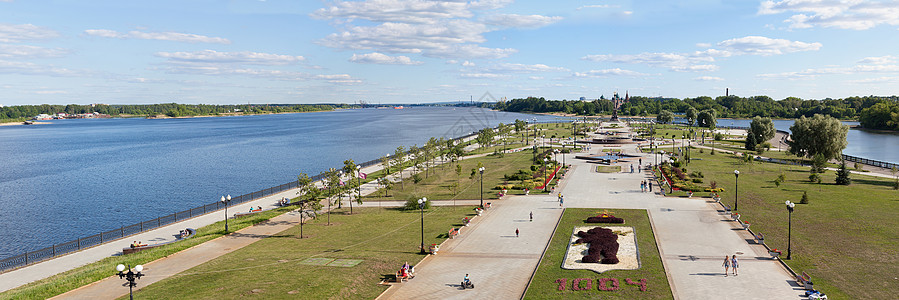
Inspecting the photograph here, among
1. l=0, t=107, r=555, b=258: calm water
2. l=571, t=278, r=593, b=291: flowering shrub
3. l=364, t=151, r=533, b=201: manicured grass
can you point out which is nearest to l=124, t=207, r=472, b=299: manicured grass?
l=364, t=151, r=533, b=201: manicured grass

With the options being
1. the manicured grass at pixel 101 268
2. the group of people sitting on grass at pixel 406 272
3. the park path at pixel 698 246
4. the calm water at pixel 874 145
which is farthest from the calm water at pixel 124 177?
the calm water at pixel 874 145

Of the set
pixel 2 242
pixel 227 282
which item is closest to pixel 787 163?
pixel 227 282

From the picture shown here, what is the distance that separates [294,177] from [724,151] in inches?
2874

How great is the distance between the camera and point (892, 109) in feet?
495

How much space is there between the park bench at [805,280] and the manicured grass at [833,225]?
45cm

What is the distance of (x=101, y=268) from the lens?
2734 centimetres

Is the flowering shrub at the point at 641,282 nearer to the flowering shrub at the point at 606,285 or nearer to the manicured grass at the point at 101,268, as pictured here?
the flowering shrub at the point at 606,285

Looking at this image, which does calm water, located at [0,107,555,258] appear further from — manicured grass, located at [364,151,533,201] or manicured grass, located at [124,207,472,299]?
manicured grass, located at [124,207,472,299]

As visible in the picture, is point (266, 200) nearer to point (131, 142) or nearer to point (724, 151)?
point (724, 151)

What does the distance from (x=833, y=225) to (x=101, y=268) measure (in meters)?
45.9

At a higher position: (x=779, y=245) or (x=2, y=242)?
(x=779, y=245)

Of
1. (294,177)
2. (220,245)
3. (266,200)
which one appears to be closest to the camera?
(220,245)

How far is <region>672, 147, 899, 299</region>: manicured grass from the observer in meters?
24.2

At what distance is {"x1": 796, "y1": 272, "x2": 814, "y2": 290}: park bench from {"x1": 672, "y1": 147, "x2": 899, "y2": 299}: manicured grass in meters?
0.45
